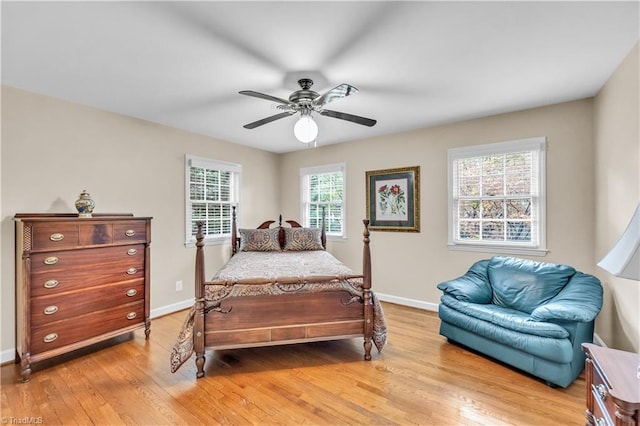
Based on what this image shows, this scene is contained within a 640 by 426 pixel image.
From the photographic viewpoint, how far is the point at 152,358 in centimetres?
269

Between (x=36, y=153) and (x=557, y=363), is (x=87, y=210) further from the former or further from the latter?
(x=557, y=363)

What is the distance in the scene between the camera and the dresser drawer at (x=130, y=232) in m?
2.90

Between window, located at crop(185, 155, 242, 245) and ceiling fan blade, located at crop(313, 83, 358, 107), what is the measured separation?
248cm

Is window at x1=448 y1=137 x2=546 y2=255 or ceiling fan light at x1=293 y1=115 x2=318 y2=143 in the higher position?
ceiling fan light at x1=293 y1=115 x2=318 y2=143

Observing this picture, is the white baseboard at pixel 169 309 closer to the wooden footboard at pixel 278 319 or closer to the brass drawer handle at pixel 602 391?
the wooden footboard at pixel 278 319

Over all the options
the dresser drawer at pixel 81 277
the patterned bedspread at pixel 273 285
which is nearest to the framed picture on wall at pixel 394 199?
the patterned bedspread at pixel 273 285

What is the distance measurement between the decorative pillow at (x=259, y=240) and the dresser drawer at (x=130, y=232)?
1.35 m

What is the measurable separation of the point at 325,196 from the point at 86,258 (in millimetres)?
3342

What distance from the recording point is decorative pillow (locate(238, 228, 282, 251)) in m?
4.16

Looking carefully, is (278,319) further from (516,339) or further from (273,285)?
(516,339)

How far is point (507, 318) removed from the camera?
2447mm

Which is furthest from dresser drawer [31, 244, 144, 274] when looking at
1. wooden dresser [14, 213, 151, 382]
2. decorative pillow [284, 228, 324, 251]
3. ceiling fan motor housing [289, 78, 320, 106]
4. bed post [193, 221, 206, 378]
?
ceiling fan motor housing [289, 78, 320, 106]

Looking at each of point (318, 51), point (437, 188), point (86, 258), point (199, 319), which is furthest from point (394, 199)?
point (86, 258)

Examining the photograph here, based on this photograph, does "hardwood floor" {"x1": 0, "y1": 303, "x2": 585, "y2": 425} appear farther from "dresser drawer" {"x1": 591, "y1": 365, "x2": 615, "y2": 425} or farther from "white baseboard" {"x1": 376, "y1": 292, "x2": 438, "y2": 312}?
"white baseboard" {"x1": 376, "y1": 292, "x2": 438, "y2": 312}
